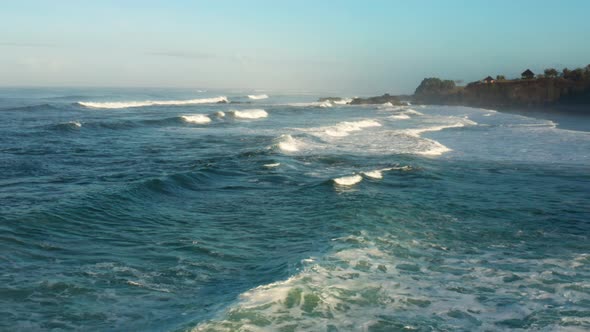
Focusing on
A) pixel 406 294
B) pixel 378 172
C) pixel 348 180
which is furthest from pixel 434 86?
pixel 406 294

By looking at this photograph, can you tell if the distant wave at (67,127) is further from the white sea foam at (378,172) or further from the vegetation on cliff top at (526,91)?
the vegetation on cliff top at (526,91)

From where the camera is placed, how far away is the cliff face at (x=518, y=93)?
65500mm

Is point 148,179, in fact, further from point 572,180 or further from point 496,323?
point 572,180

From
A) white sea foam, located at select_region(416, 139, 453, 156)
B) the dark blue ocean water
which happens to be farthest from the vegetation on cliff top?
the dark blue ocean water

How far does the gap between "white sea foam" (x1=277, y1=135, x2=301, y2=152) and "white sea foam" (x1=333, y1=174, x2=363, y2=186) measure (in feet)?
24.6

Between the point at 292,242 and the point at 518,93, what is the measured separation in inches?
2800

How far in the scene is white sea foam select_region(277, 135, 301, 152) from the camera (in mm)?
25134

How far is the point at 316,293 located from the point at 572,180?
1304cm

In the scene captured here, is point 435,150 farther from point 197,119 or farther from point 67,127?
point 197,119

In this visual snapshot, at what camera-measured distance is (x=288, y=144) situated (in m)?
26.5

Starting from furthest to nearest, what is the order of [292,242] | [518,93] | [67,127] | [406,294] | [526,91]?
[518,93]
[526,91]
[67,127]
[292,242]
[406,294]

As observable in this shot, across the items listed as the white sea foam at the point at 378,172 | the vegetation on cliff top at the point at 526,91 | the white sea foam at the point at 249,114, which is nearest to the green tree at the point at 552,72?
the vegetation on cliff top at the point at 526,91

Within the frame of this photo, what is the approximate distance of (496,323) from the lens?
24.9ft

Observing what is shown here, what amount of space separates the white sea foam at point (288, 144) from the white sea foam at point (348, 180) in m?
7.51
